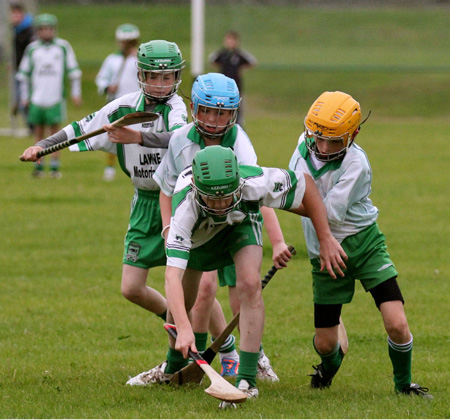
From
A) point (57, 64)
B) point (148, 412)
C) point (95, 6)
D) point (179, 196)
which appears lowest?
point (95, 6)

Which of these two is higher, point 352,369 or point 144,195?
point 144,195

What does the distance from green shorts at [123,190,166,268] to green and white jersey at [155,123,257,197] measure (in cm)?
49

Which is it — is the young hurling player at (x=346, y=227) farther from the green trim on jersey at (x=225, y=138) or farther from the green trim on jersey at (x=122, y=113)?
the green trim on jersey at (x=122, y=113)

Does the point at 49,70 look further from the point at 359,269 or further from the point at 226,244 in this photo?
the point at 359,269

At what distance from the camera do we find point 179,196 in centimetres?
470

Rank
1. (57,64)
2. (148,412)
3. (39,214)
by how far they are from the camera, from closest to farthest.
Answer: (148,412) < (39,214) < (57,64)

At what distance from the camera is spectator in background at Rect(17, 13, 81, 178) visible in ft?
48.6

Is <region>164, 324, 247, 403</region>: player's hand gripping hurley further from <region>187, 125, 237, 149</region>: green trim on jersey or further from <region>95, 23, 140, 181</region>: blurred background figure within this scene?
<region>95, 23, 140, 181</region>: blurred background figure

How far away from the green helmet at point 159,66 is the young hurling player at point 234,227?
910 millimetres

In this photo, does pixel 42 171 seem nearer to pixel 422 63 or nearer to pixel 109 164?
pixel 109 164

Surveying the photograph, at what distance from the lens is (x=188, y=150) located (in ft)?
16.6

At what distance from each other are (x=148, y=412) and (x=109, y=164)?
32.4 feet

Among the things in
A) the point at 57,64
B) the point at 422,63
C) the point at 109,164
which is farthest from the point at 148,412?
the point at 422,63

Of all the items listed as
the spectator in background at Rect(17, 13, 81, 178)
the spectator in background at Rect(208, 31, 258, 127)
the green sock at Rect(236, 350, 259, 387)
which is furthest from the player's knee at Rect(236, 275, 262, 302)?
the spectator in background at Rect(208, 31, 258, 127)
